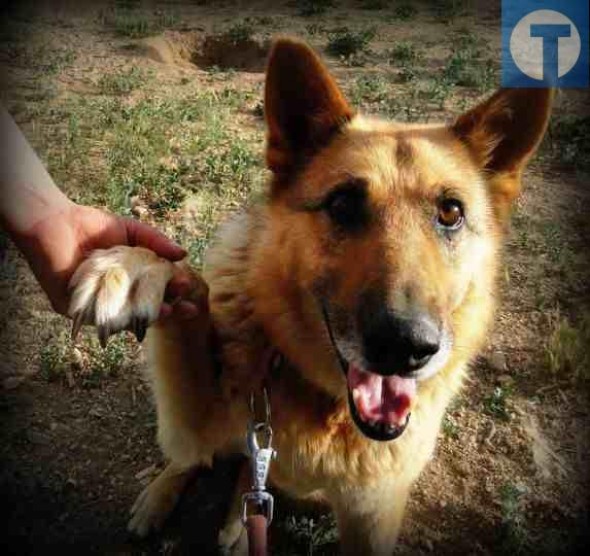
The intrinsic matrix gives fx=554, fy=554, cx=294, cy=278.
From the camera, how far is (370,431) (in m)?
1.99

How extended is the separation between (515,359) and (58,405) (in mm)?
2816

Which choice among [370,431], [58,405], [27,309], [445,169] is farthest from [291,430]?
[27,309]

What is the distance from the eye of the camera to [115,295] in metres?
1.85

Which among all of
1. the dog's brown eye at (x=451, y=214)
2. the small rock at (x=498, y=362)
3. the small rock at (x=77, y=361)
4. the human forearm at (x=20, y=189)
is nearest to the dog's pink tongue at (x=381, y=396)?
the dog's brown eye at (x=451, y=214)

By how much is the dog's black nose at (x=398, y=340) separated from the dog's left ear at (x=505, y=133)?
0.93m

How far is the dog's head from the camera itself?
185 cm

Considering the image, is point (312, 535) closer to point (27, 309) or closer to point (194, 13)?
point (27, 309)

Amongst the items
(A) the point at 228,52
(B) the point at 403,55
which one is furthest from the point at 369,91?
(A) the point at 228,52

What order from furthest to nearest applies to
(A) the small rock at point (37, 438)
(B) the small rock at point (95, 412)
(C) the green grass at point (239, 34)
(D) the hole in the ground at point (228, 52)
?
(C) the green grass at point (239, 34) → (D) the hole in the ground at point (228, 52) → (B) the small rock at point (95, 412) → (A) the small rock at point (37, 438)

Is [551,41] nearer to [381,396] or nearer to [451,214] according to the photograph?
[451,214]

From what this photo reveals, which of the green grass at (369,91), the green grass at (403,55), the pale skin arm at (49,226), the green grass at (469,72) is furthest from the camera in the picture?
the green grass at (403,55)

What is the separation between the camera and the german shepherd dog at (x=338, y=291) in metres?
1.89

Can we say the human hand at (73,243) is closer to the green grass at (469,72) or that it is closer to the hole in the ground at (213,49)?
the green grass at (469,72)

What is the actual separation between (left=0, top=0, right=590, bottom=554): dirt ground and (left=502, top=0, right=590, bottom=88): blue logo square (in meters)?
0.43
